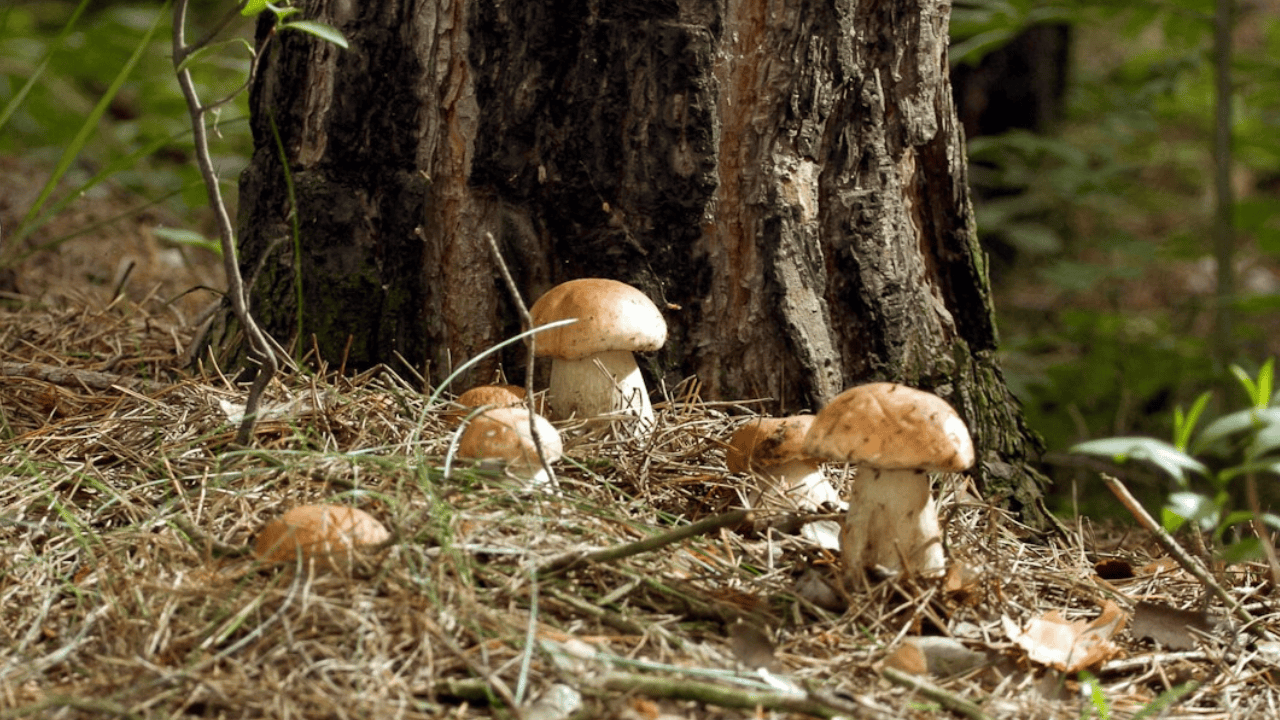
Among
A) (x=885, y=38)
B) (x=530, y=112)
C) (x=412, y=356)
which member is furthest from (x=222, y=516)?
(x=885, y=38)

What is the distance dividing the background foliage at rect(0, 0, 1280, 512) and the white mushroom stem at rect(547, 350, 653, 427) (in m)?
1.31

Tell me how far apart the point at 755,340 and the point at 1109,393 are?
3.33m

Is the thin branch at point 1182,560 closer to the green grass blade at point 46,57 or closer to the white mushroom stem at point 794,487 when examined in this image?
the white mushroom stem at point 794,487

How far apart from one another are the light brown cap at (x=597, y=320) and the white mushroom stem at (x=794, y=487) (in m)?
0.43

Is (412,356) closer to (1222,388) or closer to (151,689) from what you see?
(151,689)

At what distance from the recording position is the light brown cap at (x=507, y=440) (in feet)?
7.41

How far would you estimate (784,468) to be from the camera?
2.54 metres

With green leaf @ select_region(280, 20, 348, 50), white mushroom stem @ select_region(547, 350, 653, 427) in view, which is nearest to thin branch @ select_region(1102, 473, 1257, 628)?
white mushroom stem @ select_region(547, 350, 653, 427)

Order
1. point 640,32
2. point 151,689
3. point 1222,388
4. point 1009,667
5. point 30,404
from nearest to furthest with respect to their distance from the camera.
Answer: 1. point 151,689
2. point 1009,667
3. point 640,32
4. point 30,404
5. point 1222,388

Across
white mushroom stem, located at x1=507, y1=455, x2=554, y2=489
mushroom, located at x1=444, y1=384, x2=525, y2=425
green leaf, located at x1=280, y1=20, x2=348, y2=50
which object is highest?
green leaf, located at x1=280, y1=20, x2=348, y2=50

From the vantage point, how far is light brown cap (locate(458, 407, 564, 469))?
88.9 inches

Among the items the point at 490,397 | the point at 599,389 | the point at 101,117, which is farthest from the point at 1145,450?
the point at 101,117

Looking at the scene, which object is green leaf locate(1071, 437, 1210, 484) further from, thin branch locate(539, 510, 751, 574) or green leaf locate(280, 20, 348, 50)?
green leaf locate(280, 20, 348, 50)

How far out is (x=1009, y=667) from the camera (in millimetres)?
2080
